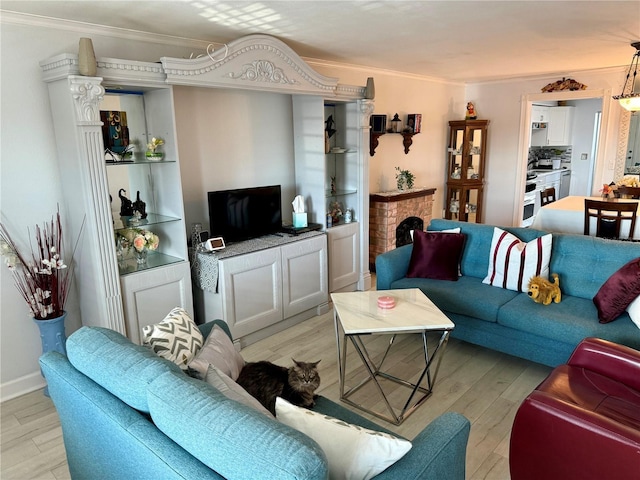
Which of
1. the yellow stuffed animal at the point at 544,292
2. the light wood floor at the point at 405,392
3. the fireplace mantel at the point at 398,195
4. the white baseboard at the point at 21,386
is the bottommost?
the light wood floor at the point at 405,392

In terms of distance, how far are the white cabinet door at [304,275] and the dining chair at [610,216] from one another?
7.76 feet

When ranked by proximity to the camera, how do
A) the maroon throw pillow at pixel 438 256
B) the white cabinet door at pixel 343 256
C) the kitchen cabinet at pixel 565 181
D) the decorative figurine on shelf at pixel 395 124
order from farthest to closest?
the kitchen cabinet at pixel 565 181 < the decorative figurine on shelf at pixel 395 124 < the white cabinet door at pixel 343 256 < the maroon throw pillow at pixel 438 256

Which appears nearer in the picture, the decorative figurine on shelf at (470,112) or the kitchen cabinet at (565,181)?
the decorative figurine on shelf at (470,112)

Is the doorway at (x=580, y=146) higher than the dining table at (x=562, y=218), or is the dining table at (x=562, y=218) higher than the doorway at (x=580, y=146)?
the doorway at (x=580, y=146)

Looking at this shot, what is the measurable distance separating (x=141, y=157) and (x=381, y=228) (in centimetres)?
285

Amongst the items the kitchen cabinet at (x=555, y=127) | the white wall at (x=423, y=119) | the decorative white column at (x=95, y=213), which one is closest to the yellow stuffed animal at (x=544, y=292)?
the white wall at (x=423, y=119)

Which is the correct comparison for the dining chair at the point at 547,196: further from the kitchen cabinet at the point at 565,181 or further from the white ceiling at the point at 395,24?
the kitchen cabinet at the point at 565,181

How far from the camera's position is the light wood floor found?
2.36 m

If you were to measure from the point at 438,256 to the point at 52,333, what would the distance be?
2741 mm

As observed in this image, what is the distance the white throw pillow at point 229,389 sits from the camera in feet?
5.07

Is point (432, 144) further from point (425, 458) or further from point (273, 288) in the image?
point (425, 458)

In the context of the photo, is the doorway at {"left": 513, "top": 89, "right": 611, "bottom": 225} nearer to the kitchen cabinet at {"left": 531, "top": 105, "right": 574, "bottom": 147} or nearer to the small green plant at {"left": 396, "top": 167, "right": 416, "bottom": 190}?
the kitchen cabinet at {"left": 531, "top": 105, "right": 574, "bottom": 147}

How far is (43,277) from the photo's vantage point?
2.86 metres

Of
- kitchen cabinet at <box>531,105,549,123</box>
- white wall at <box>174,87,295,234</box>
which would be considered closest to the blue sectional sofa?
white wall at <box>174,87,295,234</box>
